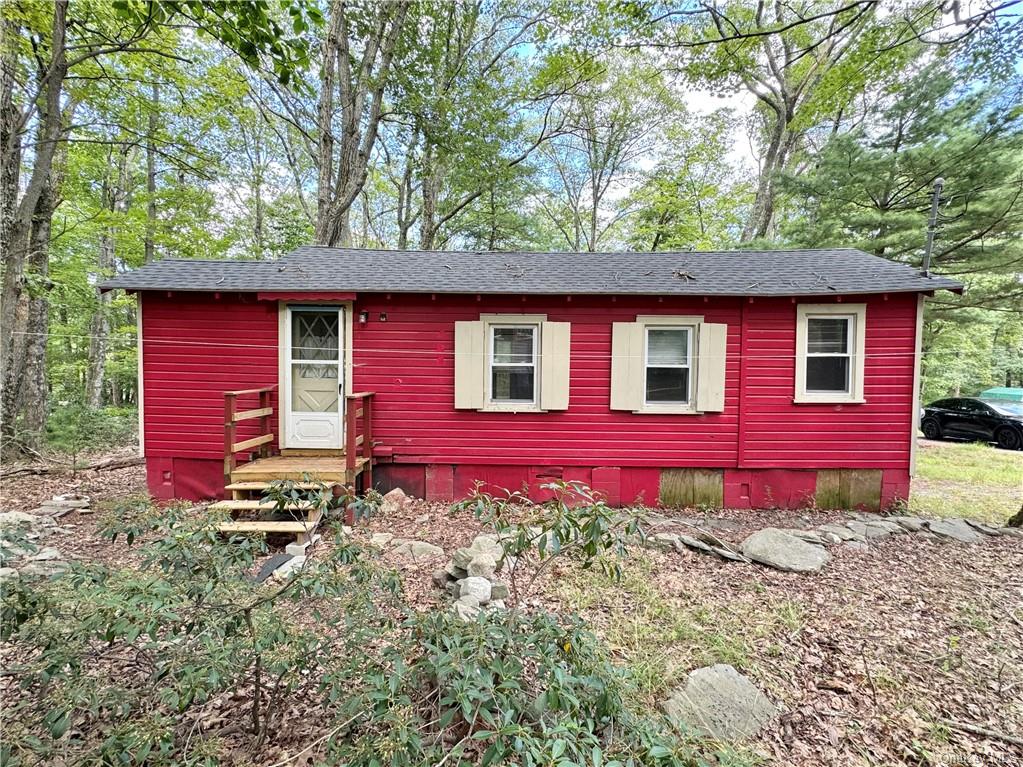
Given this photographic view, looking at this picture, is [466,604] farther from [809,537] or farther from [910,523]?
[910,523]

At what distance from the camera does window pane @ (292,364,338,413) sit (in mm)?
5863

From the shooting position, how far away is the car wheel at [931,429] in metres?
12.0

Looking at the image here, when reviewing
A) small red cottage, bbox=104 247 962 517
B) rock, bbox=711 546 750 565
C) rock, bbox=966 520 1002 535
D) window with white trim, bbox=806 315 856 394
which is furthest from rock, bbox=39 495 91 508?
rock, bbox=966 520 1002 535

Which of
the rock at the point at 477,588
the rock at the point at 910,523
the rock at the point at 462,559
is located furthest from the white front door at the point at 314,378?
the rock at the point at 910,523

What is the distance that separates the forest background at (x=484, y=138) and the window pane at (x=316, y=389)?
2.34 metres

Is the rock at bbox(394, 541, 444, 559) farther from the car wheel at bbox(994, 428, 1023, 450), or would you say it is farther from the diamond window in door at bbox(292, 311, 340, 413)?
the car wheel at bbox(994, 428, 1023, 450)

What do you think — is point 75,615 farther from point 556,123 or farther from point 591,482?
point 556,123

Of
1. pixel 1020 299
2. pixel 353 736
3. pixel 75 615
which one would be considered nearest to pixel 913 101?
pixel 1020 299

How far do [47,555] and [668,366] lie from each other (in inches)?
271

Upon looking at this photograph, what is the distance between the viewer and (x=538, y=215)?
17.7 meters

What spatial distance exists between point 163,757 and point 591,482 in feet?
16.5

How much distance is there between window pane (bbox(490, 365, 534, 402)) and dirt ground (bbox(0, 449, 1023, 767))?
1994 mm

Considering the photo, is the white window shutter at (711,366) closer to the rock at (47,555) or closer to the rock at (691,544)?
the rock at (691,544)

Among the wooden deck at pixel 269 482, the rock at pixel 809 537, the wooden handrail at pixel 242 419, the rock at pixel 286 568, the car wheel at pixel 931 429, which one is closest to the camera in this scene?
the rock at pixel 286 568
